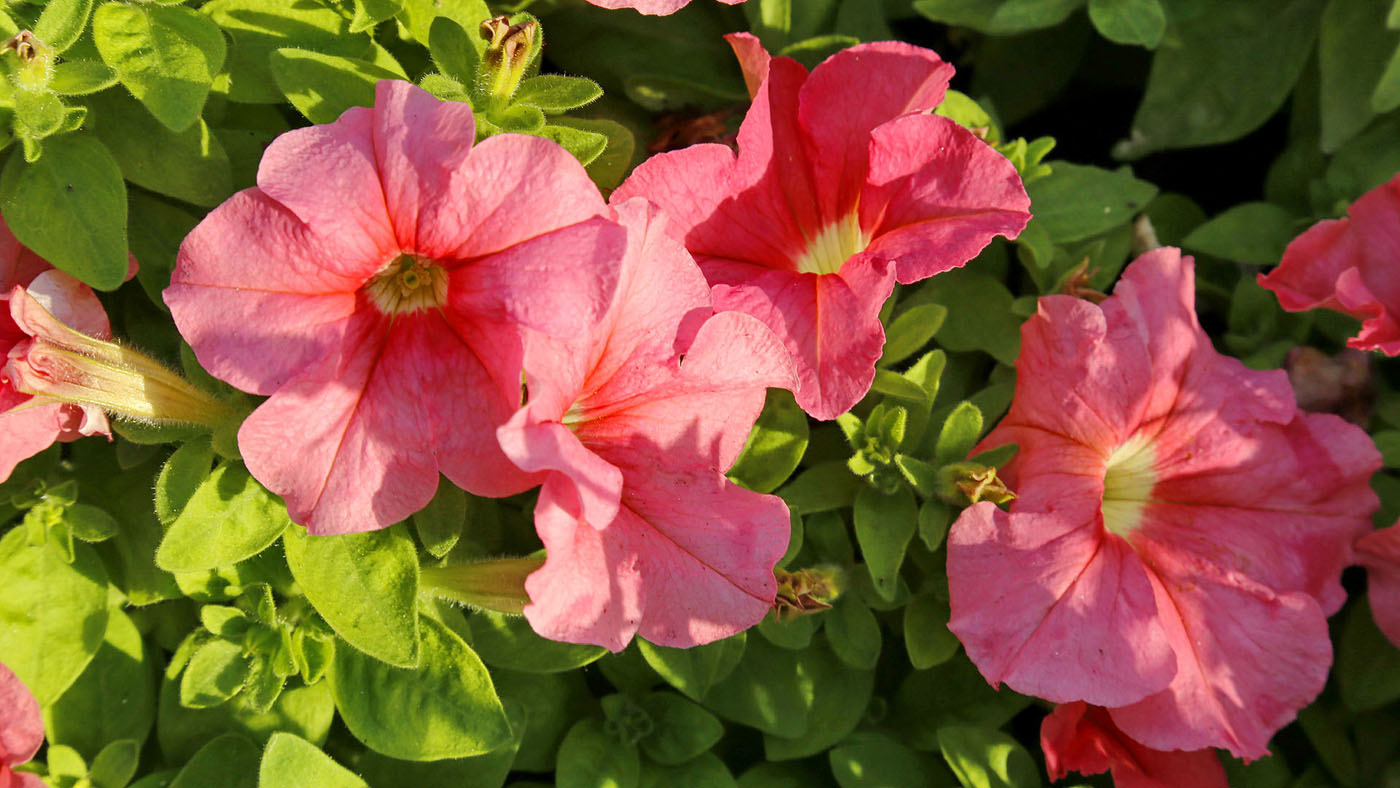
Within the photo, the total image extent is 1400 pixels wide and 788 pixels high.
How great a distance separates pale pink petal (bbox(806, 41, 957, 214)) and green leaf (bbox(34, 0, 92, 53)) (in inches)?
31.4

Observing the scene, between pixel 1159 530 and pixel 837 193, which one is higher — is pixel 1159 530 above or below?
below

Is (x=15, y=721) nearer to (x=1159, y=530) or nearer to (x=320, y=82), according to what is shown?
(x=320, y=82)

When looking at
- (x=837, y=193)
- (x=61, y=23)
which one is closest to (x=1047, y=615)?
(x=837, y=193)

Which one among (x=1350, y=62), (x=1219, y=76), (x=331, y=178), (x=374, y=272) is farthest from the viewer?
(x=1219, y=76)

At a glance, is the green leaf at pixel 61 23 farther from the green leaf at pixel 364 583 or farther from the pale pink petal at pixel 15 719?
the pale pink petal at pixel 15 719

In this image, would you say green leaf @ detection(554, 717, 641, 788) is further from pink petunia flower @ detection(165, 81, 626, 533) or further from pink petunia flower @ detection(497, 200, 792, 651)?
pink petunia flower @ detection(165, 81, 626, 533)

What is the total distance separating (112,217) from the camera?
4.24 feet

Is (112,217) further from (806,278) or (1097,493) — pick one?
(1097,493)

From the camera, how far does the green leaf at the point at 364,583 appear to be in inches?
51.0

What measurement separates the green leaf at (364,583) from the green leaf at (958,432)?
72cm

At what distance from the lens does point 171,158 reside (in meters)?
1.37

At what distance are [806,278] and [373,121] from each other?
0.59m

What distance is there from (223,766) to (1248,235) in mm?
1790

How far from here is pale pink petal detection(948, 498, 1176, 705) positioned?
4.67 feet
